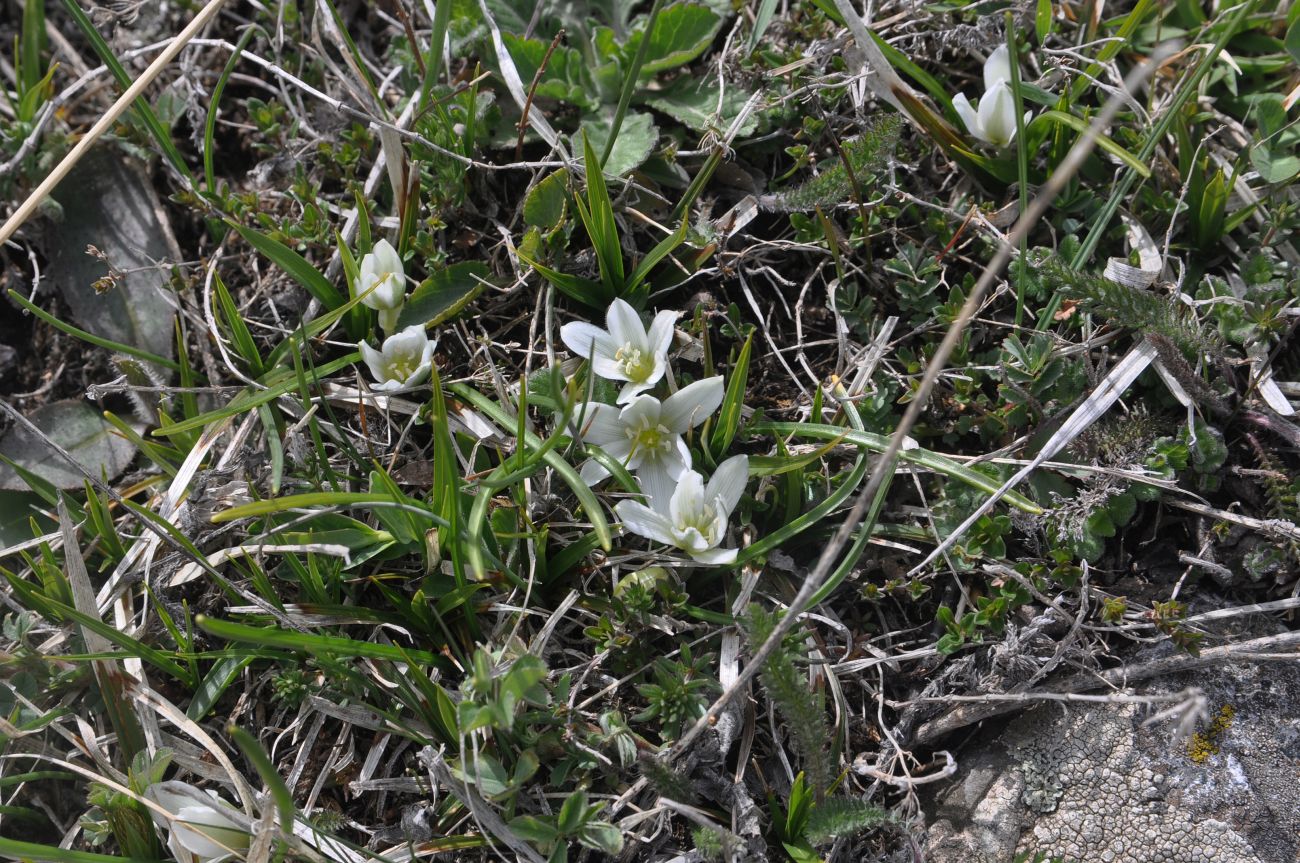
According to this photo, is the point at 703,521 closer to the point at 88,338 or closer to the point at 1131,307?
the point at 1131,307

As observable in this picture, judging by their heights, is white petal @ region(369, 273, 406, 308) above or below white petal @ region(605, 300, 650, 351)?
above

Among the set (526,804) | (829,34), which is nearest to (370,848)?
(526,804)

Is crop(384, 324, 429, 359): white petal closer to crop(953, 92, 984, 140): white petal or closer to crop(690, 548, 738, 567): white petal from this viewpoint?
crop(690, 548, 738, 567): white petal

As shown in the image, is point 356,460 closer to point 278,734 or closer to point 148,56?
point 278,734

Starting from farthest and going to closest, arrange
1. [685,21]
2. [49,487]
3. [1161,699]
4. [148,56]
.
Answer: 1. [148,56]
2. [685,21]
3. [49,487]
4. [1161,699]

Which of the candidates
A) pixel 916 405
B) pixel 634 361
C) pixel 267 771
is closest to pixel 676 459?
pixel 634 361

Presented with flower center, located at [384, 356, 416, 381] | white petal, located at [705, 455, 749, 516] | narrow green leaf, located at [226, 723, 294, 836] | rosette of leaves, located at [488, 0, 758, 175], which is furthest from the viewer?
rosette of leaves, located at [488, 0, 758, 175]

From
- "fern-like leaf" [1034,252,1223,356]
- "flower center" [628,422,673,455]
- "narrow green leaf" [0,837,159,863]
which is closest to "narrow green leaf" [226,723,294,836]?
"narrow green leaf" [0,837,159,863]
